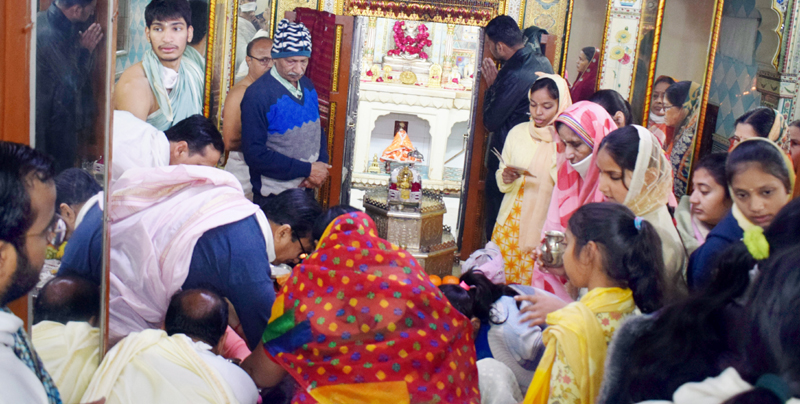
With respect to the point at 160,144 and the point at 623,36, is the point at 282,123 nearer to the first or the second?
the point at 160,144

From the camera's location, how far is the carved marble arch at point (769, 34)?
4062 mm

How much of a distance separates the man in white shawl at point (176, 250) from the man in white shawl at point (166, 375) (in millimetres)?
333

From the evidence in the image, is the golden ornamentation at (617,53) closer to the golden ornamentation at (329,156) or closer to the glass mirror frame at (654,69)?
the glass mirror frame at (654,69)

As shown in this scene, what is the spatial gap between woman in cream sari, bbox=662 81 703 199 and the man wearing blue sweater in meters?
2.54

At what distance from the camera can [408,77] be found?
8.09 metres

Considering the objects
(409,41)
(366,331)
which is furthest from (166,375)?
(409,41)

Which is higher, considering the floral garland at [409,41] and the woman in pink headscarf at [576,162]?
the floral garland at [409,41]

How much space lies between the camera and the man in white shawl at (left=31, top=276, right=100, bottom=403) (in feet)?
4.75

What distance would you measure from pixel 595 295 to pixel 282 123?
246 centimetres

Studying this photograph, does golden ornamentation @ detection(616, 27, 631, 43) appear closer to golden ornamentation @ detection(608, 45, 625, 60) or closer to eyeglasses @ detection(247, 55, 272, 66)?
golden ornamentation @ detection(608, 45, 625, 60)

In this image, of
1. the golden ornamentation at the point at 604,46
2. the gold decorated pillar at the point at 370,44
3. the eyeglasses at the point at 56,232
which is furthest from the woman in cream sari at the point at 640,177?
the gold decorated pillar at the point at 370,44

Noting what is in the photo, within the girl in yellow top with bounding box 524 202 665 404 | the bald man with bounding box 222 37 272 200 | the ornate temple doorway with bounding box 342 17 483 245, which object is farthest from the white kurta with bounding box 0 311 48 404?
the ornate temple doorway with bounding box 342 17 483 245

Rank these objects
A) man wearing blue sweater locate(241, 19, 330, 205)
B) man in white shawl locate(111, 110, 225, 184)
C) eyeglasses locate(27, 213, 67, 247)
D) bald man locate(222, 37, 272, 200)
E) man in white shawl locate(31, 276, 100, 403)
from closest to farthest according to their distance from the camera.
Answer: eyeglasses locate(27, 213, 67, 247)
man in white shawl locate(31, 276, 100, 403)
man in white shawl locate(111, 110, 225, 184)
man wearing blue sweater locate(241, 19, 330, 205)
bald man locate(222, 37, 272, 200)

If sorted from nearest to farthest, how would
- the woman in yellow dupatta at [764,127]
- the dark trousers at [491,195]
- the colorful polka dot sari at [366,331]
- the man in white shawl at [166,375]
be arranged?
the man in white shawl at [166,375]
the colorful polka dot sari at [366,331]
the woman in yellow dupatta at [764,127]
the dark trousers at [491,195]
